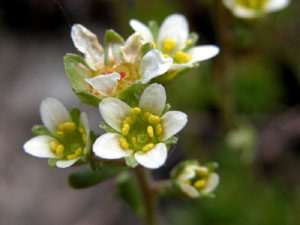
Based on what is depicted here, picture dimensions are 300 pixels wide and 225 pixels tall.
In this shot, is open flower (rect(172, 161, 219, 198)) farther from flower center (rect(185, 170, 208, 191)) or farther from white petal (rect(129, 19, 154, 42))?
white petal (rect(129, 19, 154, 42))

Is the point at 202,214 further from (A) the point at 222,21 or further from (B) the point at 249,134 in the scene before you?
(A) the point at 222,21

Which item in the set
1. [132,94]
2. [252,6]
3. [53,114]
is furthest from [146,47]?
[252,6]

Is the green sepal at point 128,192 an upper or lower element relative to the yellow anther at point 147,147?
lower

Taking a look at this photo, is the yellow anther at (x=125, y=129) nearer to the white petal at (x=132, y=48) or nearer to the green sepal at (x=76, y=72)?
the green sepal at (x=76, y=72)

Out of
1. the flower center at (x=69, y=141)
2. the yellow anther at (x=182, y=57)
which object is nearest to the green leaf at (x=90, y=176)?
the flower center at (x=69, y=141)

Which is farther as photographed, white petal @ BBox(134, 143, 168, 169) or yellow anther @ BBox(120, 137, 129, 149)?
yellow anther @ BBox(120, 137, 129, 149)

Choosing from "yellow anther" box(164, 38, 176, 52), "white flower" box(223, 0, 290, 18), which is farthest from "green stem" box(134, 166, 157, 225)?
"white flower" box(223, 0, 290, 18)

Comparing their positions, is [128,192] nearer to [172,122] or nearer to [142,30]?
[172,122]

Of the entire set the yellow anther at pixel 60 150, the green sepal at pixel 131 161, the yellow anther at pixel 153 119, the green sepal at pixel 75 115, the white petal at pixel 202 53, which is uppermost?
the white petal at pixel 202 53

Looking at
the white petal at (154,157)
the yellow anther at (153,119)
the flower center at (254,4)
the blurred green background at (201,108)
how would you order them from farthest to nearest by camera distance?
the blurred green background at (201,108), the flower center at (254,4), the yellow anther at (153,119), the white petal at (154,157)
